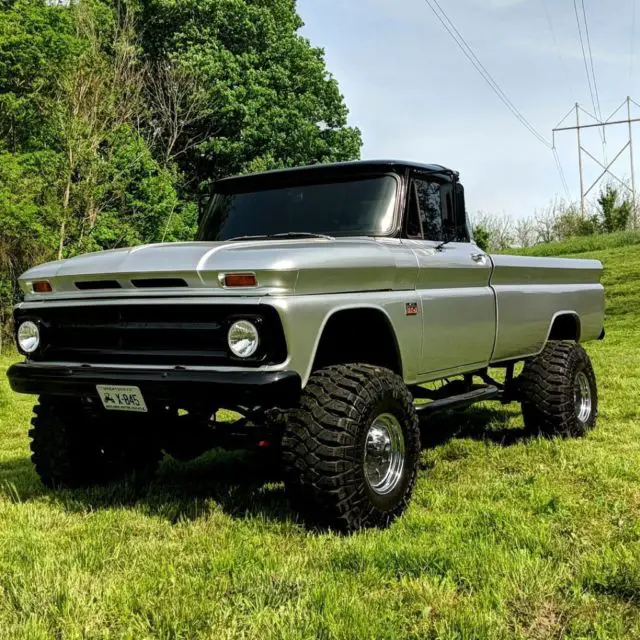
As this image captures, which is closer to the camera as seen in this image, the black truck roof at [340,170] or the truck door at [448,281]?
the truck door at [448,281]

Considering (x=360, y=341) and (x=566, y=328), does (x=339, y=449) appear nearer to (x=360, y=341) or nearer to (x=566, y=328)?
(x=360, y=341)

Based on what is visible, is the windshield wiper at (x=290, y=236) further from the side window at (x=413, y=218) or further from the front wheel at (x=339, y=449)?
the front wheel at (x=339, y=449)

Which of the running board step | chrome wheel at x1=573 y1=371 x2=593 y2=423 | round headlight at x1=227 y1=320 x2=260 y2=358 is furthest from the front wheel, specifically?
chrome wheel at x1=573 y1=371 x2=593 y2=423

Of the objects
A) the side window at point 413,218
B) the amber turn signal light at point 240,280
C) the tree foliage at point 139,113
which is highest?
the tree foliage at point 139,113

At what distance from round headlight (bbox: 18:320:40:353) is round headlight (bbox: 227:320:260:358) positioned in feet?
4.85

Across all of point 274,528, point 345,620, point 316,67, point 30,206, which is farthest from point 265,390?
point 316,67

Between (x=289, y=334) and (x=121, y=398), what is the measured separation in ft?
3.45

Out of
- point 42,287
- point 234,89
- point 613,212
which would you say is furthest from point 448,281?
point 613,212

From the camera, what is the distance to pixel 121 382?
12.9 feet

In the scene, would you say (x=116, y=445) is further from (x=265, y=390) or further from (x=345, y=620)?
(x=345, y=620)

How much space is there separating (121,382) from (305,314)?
42.0 inches

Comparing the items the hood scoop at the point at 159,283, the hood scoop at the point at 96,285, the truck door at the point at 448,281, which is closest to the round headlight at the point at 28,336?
the hood scoop at the point at 96,285

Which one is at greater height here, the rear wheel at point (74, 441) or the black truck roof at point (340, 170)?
the black truck roof at point (340, 170)

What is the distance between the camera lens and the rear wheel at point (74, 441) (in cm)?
483
